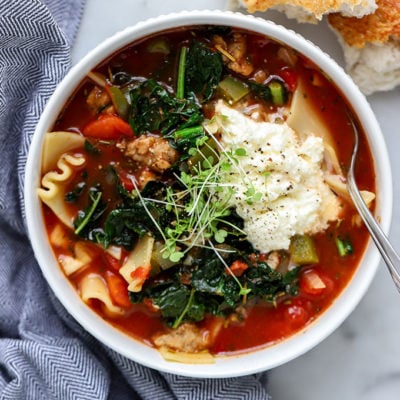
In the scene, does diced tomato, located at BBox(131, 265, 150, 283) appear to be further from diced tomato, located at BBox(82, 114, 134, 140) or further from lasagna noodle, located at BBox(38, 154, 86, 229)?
diced tomato, located at BBox(82, 114, 134, 140)

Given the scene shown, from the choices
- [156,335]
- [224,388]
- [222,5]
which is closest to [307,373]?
[224,388]

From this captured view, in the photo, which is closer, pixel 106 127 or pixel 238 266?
pixel 106 127

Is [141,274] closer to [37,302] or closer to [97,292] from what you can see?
[97,292]

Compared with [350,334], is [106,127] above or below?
above

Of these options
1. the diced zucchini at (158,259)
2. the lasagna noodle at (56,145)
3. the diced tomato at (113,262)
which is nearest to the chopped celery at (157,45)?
the lasagna noodle at (56,145)

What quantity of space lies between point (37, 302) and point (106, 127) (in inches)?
51.1

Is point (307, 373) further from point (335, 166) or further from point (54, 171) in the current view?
point (54, 171)

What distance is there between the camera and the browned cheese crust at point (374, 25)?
14.5ft

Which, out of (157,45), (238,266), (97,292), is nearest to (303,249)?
(238,266)

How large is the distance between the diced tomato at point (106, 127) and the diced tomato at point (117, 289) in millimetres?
856

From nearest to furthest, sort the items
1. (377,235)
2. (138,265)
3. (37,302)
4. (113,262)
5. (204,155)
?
(377,235) < (204,155) < (138,265) < (113,262) < (37,302)

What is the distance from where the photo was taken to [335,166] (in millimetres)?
4465

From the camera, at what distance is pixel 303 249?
4.51 metres

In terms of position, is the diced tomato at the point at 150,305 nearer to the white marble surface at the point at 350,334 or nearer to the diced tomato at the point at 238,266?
the diced tomato at the point at 238,266
